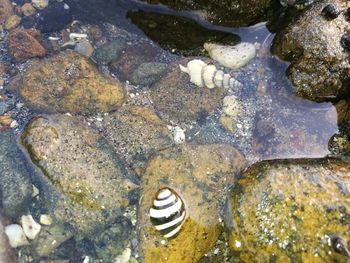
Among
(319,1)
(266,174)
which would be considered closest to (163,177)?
(266,174)

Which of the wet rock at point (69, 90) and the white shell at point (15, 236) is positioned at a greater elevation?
the wet rock at point (69, 90)

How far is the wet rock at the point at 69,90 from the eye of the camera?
5078 mm

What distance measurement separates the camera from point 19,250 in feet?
Result: 15.0

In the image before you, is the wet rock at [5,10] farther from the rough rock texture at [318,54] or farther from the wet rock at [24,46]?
the rough rock texture at [318,54]

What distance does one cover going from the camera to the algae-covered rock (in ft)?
13.8

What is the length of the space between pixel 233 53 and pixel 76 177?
251 cm

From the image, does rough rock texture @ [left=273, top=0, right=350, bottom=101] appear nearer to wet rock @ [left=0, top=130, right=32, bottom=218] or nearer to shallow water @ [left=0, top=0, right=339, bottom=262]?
shallow water @ [left=0, top=0, right=339, bottom=262]

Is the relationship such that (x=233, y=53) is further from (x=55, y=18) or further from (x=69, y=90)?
(x=55, y=18)

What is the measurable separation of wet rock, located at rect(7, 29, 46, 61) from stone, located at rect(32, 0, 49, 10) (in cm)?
46

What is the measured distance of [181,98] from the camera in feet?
17.0

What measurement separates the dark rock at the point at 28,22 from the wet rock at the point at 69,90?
0.89 m

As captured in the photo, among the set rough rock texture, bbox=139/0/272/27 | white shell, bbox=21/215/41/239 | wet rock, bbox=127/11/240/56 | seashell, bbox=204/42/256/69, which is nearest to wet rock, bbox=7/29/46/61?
wet rock, bbox=127/11/240/56

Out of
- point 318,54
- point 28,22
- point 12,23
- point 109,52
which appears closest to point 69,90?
point 109,52

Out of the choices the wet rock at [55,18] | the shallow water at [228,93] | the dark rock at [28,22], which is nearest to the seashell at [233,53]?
the shallow water at [228,93]
